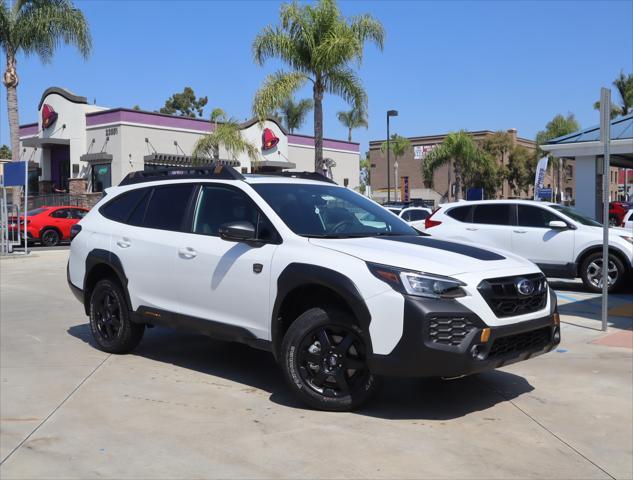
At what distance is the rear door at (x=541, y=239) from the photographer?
467 inches

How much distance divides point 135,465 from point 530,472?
2.37 metres

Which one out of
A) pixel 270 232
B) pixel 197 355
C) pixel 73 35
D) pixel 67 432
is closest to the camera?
pixel 67 432

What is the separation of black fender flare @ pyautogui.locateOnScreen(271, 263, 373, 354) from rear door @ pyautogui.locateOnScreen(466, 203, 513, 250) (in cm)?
795

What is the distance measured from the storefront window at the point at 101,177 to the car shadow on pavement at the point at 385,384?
3043 centimetres

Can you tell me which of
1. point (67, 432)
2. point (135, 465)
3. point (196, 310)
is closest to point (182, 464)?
point (135, 465)

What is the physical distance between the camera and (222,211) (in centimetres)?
598

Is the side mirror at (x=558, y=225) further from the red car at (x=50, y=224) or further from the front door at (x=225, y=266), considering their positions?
the red car at (x=50, y=224)

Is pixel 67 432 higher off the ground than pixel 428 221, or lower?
lower

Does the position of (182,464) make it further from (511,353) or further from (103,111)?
(103,111)

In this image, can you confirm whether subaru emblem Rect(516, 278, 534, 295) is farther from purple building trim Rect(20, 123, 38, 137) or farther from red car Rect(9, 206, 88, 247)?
purple building trim Rect(20, 123, 38, 137)

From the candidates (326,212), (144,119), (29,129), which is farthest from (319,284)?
(29,129)

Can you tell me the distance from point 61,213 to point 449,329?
78.1 feet

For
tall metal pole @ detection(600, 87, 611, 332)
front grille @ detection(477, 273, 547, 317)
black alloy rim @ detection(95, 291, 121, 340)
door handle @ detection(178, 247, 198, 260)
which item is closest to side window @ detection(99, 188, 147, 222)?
black alloy rim @ detection(95, 291, 121, 340)

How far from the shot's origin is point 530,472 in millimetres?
4000
